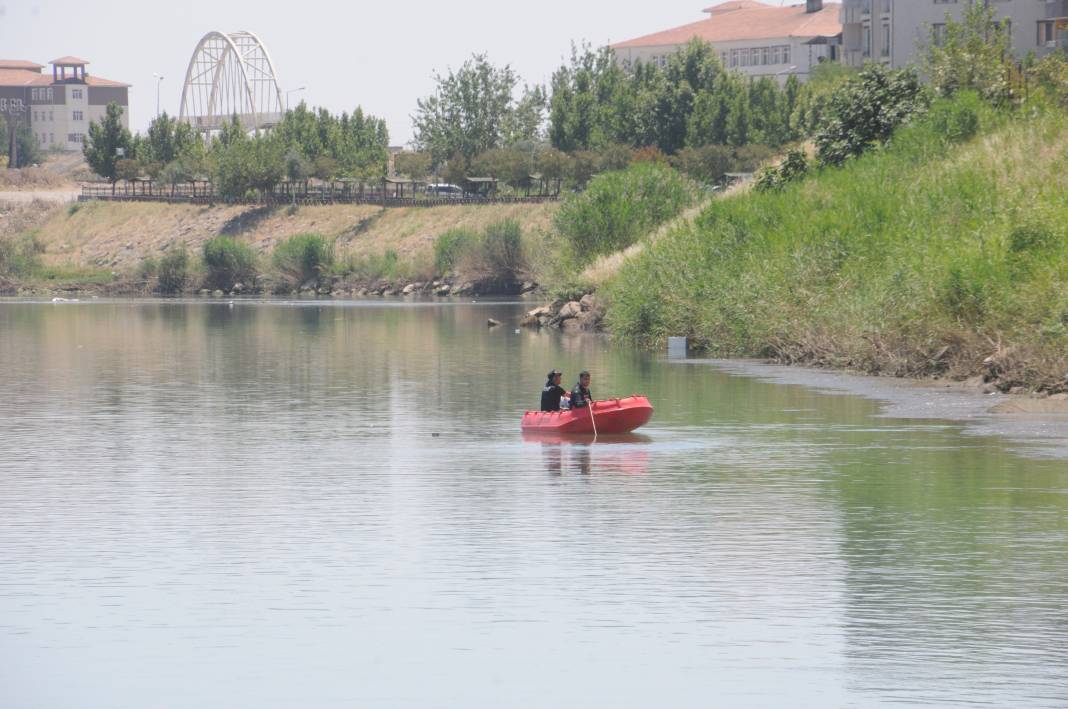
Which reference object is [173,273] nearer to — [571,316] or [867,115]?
[571,316]

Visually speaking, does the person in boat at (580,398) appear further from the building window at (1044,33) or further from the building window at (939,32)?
the building window at (1044,33)

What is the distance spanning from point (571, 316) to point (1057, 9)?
4344 centimetres

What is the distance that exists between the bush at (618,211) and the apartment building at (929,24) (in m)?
22.4

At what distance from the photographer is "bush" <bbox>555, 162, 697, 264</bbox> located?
93.7m

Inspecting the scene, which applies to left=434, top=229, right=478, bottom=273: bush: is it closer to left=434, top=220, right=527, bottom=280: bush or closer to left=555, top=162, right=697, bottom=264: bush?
left=434, top=220, right=527, bottom=280: bush

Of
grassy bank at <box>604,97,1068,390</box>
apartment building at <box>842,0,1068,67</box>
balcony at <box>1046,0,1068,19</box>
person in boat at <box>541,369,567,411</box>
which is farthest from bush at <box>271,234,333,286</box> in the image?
person in boat at <box>541,369,567,411</box>

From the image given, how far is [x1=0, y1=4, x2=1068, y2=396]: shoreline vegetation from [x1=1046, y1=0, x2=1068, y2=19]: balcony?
1005 cm

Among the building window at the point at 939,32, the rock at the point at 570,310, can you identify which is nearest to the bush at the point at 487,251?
the building window at the point at 939,32

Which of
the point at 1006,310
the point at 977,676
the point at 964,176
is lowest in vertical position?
the point at 977,676

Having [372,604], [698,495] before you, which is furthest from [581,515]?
[372,604]

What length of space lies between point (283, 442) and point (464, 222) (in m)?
117

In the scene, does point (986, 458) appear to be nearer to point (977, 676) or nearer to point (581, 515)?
point (581, 515)

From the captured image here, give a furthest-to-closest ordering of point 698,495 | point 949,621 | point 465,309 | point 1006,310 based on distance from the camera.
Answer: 1. point 465,309
2. point 1006,310
3. point 698,495
4. point 949,621

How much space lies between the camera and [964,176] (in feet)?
202
